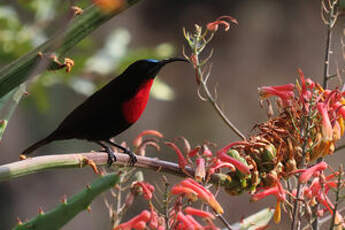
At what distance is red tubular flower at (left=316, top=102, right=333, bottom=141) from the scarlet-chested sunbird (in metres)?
0.71

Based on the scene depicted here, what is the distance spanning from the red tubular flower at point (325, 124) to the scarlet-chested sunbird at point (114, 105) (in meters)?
0.71

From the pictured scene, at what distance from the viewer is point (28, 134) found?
14.0ft

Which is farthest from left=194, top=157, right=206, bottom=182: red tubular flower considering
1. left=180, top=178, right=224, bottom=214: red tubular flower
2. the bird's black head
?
the bird's black head

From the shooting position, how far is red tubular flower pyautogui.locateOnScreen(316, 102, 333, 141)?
43.1 inches

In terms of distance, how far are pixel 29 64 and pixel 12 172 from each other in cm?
16

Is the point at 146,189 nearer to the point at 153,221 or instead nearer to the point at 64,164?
the point at 153,221

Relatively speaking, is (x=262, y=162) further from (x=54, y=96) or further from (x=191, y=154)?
(x=54, y=96)

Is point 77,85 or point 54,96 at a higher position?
point 54,96

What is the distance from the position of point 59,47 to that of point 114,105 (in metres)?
0.98

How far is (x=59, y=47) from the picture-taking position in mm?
872

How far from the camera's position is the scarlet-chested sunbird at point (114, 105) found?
1778 millimetres

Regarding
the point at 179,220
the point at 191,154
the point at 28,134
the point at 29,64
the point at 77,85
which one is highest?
the point at 28,134

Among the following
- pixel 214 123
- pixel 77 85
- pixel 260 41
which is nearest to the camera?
pixel 77 85

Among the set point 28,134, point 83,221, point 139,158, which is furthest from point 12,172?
point 83,221
